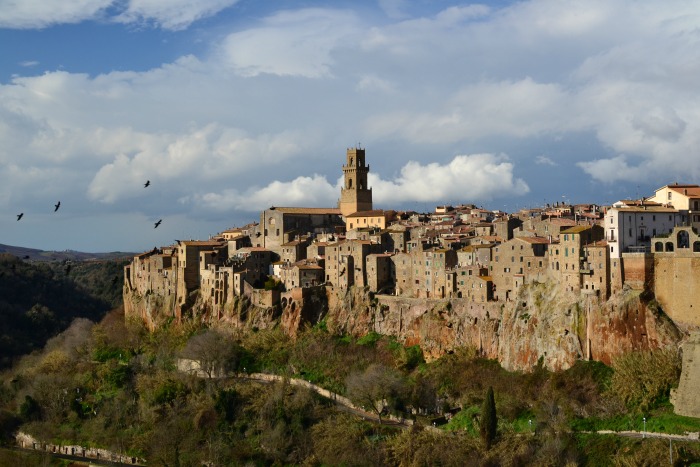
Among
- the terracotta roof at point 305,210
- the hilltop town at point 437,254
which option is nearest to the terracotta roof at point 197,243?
the hilltop town at point 437,254

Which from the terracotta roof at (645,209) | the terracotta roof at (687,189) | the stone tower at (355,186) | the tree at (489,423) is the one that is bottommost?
the tree at (489,423)

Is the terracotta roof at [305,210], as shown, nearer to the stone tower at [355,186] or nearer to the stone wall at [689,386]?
the stone tower at [355,186]

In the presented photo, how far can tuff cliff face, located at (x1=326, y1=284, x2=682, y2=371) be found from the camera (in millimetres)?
52312

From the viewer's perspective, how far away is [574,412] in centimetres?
5184

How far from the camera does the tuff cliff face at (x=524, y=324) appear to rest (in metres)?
52.3

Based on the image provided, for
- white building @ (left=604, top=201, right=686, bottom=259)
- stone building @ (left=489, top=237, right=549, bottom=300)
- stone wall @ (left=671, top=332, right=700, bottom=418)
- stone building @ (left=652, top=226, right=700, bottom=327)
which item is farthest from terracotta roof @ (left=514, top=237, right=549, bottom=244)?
stone wall @ (left=671, top=332, right=700, bottom=418)

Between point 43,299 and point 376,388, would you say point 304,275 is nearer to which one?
point 376,388

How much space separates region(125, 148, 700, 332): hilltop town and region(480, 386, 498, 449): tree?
883 centimetres

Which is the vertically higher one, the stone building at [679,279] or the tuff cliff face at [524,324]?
the stone building at [679,279]

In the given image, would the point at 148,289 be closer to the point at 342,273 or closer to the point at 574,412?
the point at 342,273

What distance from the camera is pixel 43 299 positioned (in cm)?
11262

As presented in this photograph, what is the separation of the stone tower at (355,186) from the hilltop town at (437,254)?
0.39 feet

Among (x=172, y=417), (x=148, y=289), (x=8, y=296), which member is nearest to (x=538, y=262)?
(x=172, y=417)

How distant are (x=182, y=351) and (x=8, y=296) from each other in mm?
45460
